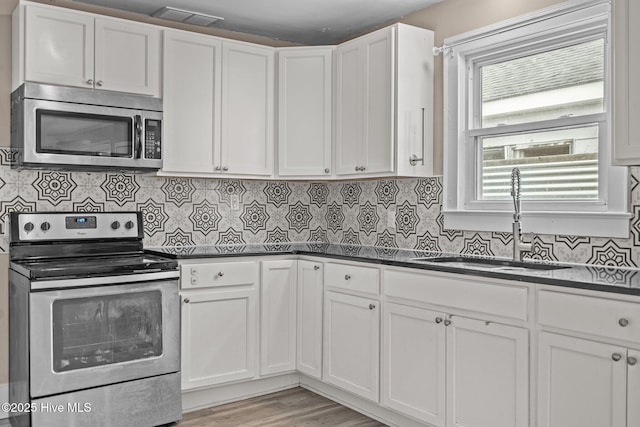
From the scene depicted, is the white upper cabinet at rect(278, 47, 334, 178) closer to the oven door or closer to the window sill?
the window sill

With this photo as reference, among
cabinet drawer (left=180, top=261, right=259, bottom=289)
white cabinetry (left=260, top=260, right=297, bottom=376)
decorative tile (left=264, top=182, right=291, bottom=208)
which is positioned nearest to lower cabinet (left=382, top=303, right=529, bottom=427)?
white cabinetry (left=260, top=260, right=297, bottom=376)

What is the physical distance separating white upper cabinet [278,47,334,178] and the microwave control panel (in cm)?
84

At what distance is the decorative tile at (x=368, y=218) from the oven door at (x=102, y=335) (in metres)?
1.47

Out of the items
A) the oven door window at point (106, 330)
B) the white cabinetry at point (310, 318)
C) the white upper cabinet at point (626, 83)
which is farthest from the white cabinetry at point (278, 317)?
the white upper cabinet at point (626, 83)

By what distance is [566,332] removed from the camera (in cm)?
221

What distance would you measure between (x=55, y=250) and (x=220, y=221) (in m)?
1.11

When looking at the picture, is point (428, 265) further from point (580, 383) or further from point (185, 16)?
point (185, 16)

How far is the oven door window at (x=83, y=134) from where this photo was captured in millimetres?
3080

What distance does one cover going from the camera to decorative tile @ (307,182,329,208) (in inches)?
175

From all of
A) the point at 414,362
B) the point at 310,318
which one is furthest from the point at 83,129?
the point at 414,362

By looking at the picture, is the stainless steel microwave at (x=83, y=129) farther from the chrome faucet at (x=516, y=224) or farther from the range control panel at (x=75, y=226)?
the chrome faucet at (x=516, y=224)

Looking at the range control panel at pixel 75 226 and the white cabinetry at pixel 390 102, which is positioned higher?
the white cabinetry at pixel 390 102

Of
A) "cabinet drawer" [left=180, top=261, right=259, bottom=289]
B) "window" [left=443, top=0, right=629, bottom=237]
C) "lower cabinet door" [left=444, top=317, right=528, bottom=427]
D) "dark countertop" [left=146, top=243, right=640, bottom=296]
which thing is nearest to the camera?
"dark countertop" [left=146, top=243, right=640, bottom=296]

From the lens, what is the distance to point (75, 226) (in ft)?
11.0
